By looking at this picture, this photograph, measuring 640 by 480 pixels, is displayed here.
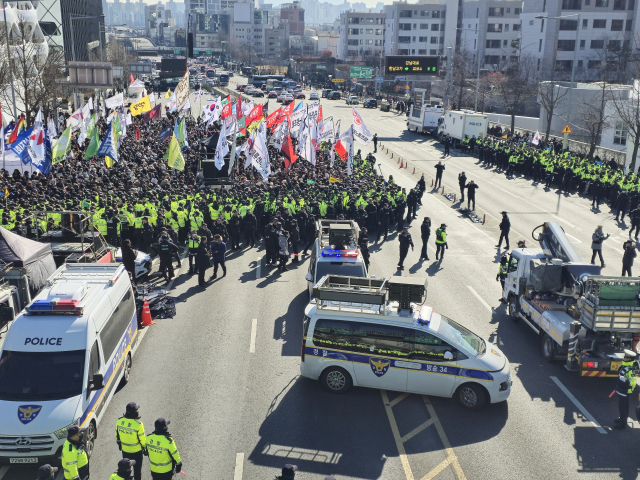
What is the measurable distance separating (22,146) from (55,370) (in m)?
16.3

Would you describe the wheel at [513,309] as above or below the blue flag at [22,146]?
below

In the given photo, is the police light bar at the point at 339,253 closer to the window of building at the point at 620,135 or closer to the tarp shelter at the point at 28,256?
the tarp shelter at the point at 28,256

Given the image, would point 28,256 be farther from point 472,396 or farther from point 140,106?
point 140,106

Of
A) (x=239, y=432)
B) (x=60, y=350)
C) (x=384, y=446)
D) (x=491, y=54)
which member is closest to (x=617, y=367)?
(x=384, y=446)

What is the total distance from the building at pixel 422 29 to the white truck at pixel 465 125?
76185mm

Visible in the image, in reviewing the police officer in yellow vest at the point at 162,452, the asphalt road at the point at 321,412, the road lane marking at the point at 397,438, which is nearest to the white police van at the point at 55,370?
the asphalt road at the point at 321,412

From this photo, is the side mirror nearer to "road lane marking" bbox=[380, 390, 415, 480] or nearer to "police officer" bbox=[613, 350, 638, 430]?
"road lane marking" bbox=[380, 390, 415, 480]

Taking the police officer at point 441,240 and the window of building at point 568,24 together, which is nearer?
the police officer at point 441,240

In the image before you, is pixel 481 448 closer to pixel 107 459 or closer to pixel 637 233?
pixel 107 459

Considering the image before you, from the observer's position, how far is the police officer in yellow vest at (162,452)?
883 cm

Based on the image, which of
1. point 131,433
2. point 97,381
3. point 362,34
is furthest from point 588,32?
point 131,433

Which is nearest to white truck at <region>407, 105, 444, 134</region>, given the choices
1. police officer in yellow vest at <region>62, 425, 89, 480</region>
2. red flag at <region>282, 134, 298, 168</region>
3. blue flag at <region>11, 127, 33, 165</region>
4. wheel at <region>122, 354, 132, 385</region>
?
red flag at <region>282, 134, 298, 168</region>

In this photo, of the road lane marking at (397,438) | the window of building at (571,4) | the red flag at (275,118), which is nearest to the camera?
the road lane marking at (397,438)

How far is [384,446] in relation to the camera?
10875mm
